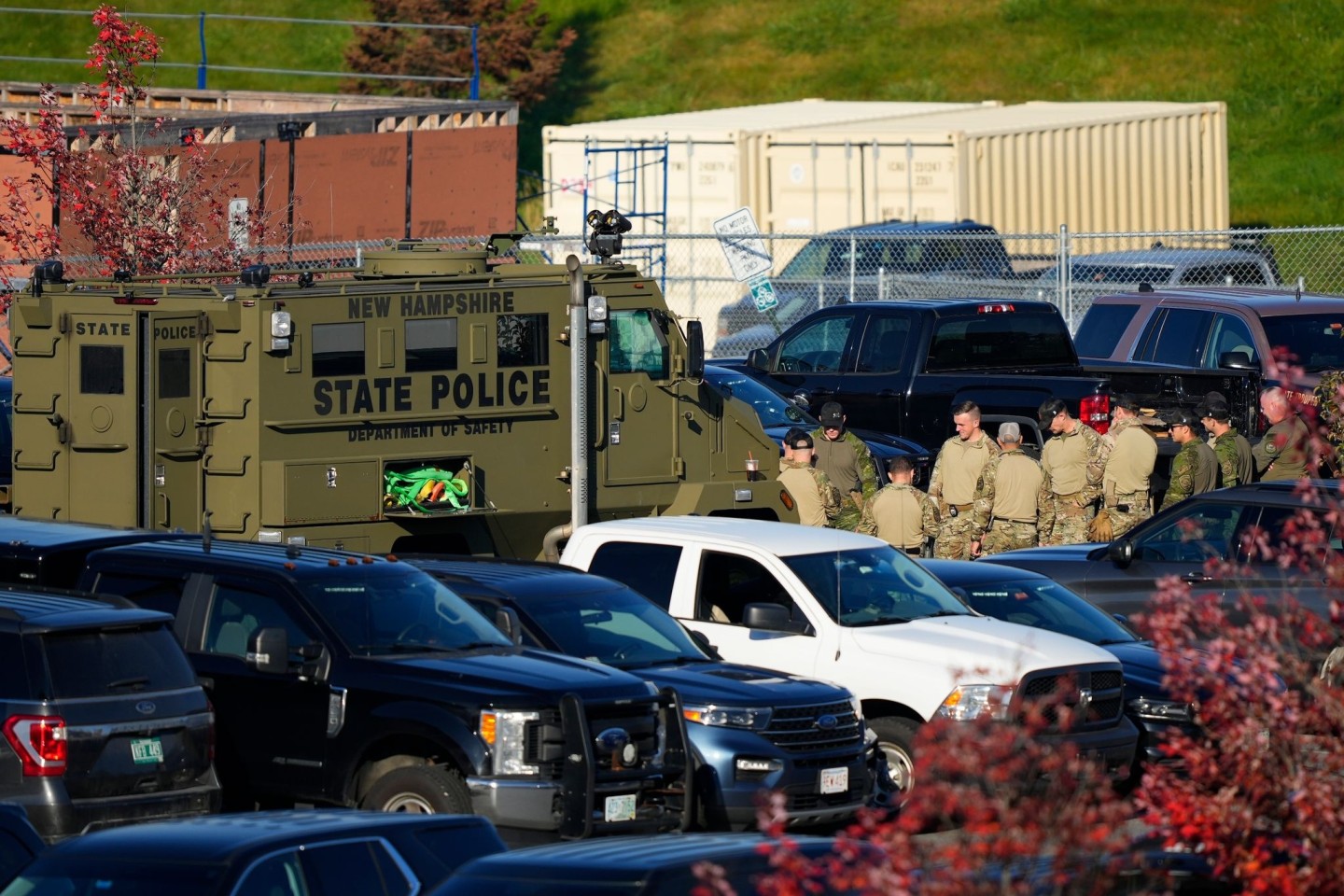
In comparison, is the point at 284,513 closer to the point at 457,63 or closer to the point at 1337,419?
the point at 1337,419

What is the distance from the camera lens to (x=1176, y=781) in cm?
557

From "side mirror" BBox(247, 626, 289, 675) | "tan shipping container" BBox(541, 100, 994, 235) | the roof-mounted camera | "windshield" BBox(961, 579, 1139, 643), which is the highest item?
"tan shipping container" BBox(541, 100, 994, 235)

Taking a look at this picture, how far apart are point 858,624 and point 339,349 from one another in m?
4.85

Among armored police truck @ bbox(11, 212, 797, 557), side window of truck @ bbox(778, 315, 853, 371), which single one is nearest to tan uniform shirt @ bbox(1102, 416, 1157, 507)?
armored police truck @ bbox(11, 212, 797, 557)

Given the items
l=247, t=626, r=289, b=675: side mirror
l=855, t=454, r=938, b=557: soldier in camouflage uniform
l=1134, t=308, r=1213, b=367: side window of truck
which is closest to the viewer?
l=247, t=626, r=289, b=675: side mirror

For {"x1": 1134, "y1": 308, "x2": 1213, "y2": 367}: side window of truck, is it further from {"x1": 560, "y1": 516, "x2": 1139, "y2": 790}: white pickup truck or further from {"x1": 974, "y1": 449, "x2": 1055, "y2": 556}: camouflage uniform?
{"x1": 560, "y1": 516, "x2": 1139, "y2": 790}: white pickup truck

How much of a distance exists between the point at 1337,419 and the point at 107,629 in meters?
6.52

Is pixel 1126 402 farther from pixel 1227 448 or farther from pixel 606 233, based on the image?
pixel 606 233

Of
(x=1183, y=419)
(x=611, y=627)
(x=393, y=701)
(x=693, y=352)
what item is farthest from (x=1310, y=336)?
(x=393, y=701)

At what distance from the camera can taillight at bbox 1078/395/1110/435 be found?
18156 millimetres

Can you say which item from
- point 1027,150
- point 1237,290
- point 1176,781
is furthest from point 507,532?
point 1027,150

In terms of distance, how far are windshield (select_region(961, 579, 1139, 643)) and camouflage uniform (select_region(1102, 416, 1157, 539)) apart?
402 cm

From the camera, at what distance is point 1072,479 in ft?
55.9

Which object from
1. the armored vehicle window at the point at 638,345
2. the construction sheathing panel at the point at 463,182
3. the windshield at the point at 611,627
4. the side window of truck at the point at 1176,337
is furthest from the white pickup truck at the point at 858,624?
the construction sheathing panel at the point at 463,182
